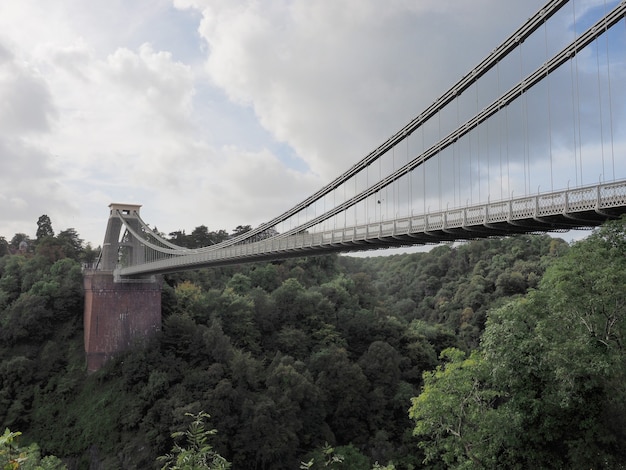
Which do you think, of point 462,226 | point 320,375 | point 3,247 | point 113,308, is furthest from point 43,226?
point 462,226

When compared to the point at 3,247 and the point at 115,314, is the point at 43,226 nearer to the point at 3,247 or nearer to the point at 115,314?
the point at 3,247

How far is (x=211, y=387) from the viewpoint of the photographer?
24.4 metres

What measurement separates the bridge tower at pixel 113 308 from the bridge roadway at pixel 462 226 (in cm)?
756

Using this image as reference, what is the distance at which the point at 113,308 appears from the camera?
29.6m

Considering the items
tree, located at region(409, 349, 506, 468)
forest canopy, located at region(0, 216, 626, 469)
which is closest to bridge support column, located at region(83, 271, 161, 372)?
forest canopy, located at region(0, 216, 626, 469)

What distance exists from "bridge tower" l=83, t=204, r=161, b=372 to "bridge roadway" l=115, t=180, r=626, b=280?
7.56 meters

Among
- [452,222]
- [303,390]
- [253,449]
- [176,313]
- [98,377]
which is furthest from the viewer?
[176,313]

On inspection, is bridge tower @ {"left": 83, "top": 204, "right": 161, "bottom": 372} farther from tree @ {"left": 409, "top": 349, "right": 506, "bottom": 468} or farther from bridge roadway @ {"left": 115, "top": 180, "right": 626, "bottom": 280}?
tree @ {"left": 409, "top": 349, "right": 506, "bottom": 468}

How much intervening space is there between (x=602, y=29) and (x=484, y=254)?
2019 inches

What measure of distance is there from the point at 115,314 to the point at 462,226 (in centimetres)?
2274

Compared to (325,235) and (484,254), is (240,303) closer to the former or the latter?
(325,235)

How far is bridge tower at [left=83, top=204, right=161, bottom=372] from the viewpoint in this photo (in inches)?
1130

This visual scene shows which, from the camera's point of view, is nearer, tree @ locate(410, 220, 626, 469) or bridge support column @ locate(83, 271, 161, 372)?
tree @ locate(410, 220, 626, 469)

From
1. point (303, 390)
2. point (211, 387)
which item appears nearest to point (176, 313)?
point (211, 387)
